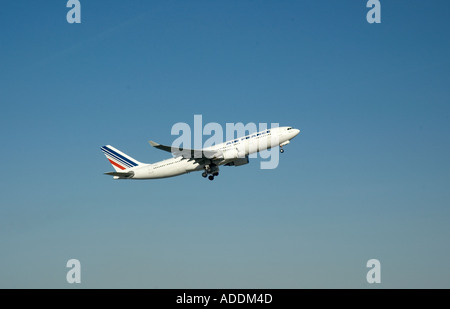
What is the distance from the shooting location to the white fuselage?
262ft

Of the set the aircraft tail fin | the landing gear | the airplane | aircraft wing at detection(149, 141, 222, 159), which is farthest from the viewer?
the aircraft tail fin

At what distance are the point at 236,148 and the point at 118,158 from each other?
20.3m

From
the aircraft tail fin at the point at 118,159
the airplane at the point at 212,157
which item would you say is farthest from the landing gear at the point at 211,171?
the aircraft tail fin at the point at 118,159

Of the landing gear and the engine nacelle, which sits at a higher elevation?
the engine nacelle

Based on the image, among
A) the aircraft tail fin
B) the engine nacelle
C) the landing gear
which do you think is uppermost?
the aircraft tail fin

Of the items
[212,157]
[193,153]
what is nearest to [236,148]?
[212,157]

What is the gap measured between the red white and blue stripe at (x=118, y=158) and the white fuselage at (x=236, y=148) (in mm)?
6190

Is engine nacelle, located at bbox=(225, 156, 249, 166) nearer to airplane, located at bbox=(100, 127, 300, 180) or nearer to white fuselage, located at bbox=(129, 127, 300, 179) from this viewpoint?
airplane, located at bbox=(100, 127, 300, 180)

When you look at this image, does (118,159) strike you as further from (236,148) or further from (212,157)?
(236,148)

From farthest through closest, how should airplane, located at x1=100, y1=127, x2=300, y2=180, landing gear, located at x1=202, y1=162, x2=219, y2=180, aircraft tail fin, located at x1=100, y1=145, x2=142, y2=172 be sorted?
aircraft tail fin, located at x1=100, y1=145, x2=142, y2=172
landing gear, located at x1=202, y1=162, x2=219, y2=180
airplane, located at x1=100, y1=127, x2=300, y2=180

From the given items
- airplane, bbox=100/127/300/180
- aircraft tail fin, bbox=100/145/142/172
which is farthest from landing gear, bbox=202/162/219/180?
aircraft tail fin, bbox=100/145/142/172
